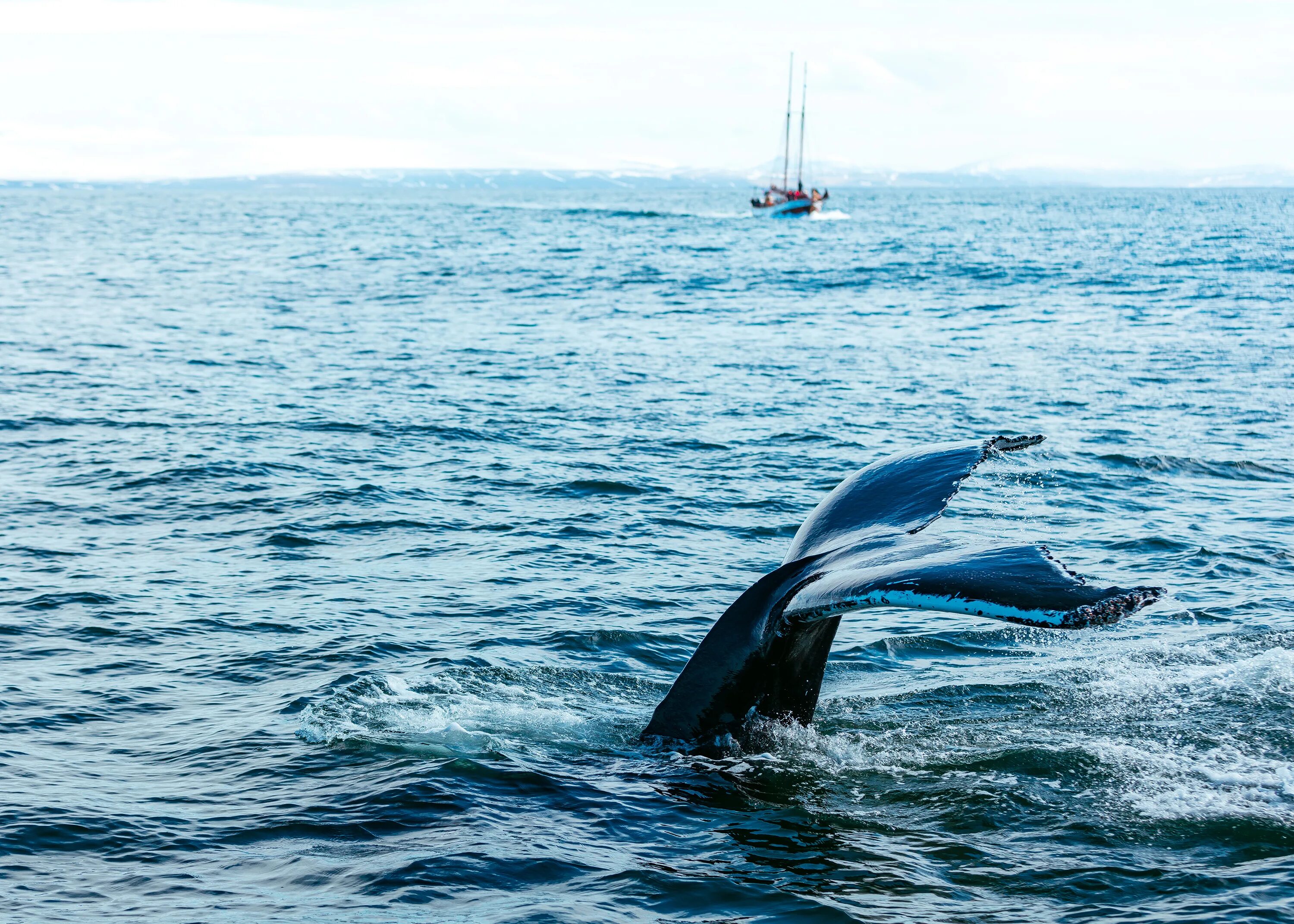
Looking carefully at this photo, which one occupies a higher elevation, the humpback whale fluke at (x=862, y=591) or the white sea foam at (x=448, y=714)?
the humpback whale fluke at (x=862, y=591)

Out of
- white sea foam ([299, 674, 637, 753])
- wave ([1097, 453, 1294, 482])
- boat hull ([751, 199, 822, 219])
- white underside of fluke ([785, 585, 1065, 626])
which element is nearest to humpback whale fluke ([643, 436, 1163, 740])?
white underside of fluke ([785, 585, 1065, 626])

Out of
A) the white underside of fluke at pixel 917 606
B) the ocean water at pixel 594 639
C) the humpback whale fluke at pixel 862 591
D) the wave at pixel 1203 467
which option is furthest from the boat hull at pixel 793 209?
the white underside of fluke at pixel 917 606

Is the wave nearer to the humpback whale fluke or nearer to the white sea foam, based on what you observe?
the white sea foam

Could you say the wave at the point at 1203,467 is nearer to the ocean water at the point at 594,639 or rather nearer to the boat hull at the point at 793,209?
the ocean water at the point at 594,639

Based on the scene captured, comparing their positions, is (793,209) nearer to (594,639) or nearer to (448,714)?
(594,639)

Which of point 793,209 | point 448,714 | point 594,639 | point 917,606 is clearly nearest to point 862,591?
point 917,606

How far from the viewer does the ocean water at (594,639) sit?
6.04 metres

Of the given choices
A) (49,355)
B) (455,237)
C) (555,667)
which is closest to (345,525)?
(555,667)

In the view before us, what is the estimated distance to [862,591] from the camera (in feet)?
16.5

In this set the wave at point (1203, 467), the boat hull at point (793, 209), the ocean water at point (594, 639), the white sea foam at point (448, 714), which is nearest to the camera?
the ocean water at point (594, 639)

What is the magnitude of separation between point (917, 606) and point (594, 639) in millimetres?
5407

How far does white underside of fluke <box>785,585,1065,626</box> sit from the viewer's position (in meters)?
4.31

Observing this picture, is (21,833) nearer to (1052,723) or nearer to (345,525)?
(1052,723)

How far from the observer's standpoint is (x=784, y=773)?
22.8 feet
